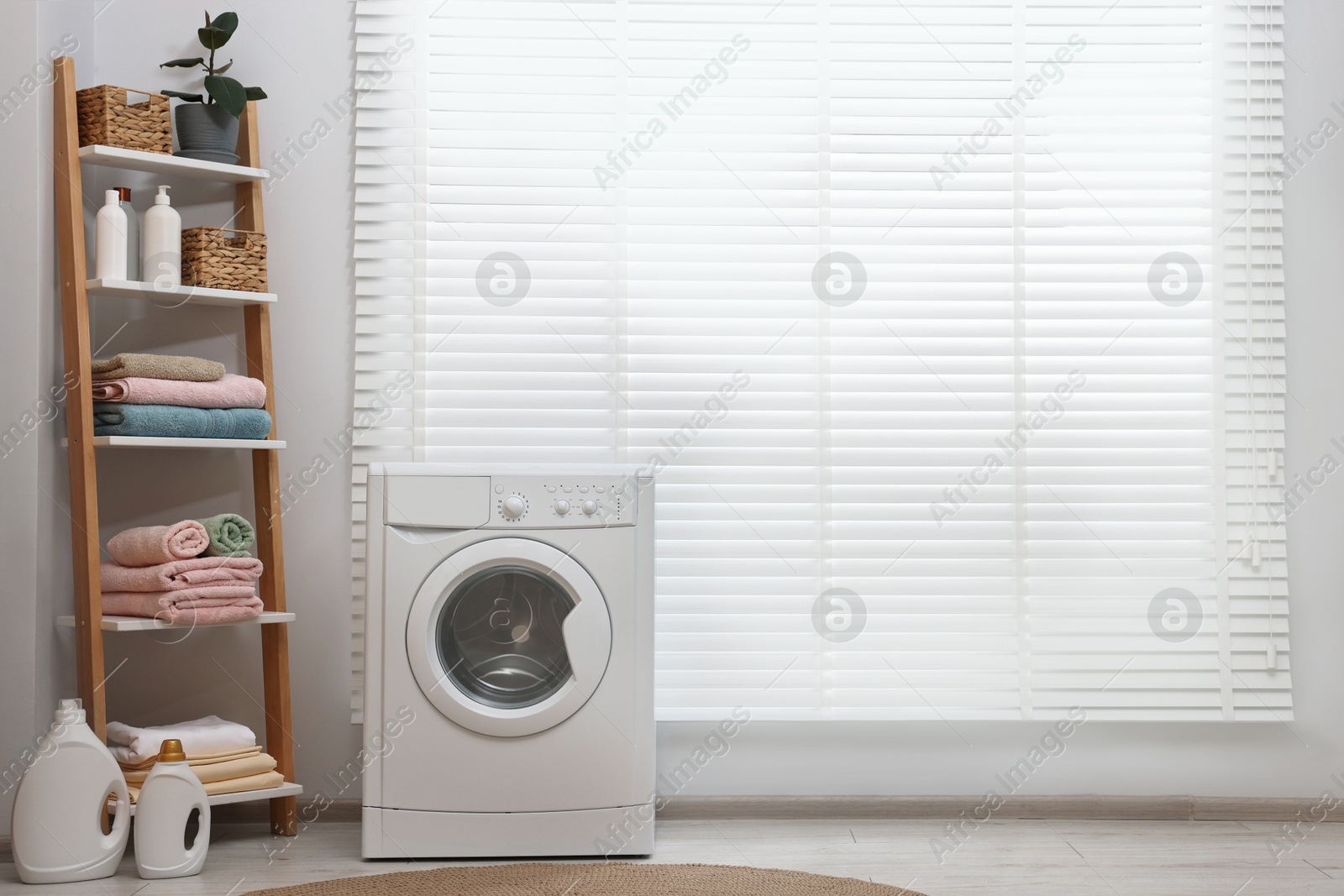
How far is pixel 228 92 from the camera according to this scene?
7.55 feet

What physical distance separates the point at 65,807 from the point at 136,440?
2.52 feet

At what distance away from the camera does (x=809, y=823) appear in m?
2.45

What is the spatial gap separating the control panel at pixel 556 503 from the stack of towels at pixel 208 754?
808 mm

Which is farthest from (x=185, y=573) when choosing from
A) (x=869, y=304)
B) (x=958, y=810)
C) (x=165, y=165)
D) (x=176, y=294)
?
(x=958, y=810)

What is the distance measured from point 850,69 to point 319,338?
62.1 inches

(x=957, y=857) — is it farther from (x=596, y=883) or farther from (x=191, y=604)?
(x=191, y=604)

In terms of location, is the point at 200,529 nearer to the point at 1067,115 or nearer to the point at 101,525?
the point at 101,525

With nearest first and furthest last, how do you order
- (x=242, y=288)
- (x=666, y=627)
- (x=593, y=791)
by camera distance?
(x=593, y=791)
(x=242, y=288)
(x=666, y=627)

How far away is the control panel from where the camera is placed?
212 centimetres

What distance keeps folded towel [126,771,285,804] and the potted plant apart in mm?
1481

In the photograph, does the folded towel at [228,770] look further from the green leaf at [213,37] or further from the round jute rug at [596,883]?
the green leaf at [213,37]

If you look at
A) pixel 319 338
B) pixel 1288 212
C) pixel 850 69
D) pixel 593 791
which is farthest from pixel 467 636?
pixel 1288 212

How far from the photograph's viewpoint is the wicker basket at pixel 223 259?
2299 mm

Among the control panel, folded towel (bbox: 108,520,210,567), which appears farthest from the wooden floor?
the control panel
